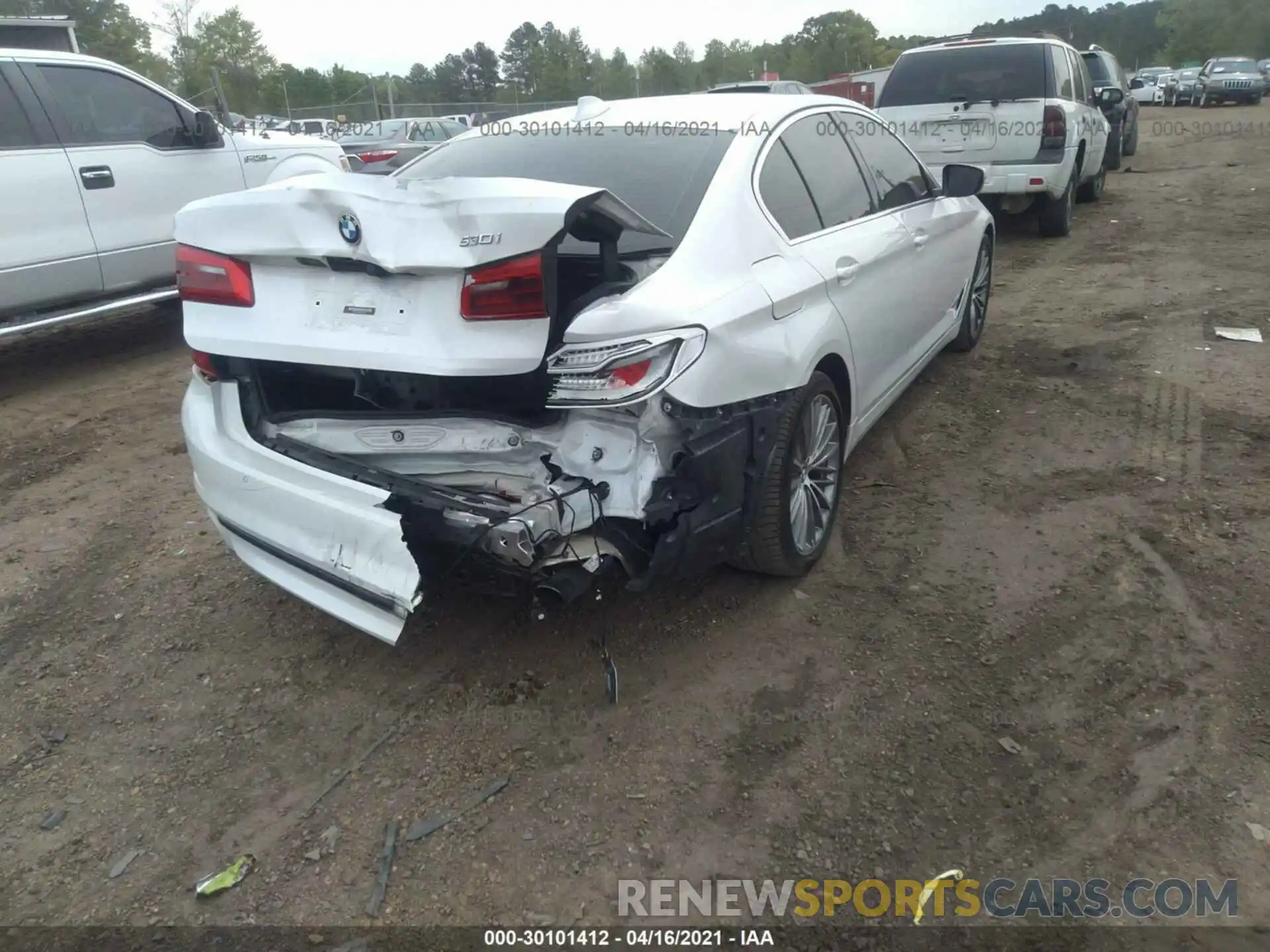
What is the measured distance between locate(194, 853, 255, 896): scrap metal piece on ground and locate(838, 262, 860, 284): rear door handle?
8.77 feet

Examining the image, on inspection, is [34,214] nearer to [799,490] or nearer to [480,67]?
[799,490]

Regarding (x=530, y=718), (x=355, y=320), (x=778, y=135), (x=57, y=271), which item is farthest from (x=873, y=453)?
(x=57, y=271)

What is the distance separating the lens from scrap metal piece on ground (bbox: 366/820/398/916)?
89.0 inches

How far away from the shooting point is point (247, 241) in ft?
9.29

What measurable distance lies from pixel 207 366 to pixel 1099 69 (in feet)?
49.6

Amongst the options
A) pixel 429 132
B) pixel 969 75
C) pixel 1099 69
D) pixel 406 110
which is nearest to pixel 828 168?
pixel 969 75

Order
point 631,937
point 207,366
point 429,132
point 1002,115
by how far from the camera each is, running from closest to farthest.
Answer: point 631,937 < point 207,366 < point 1002,115 < point 429,132

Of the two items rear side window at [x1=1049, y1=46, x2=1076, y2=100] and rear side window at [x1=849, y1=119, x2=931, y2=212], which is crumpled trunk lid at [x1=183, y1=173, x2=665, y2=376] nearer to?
rear side window at [x1=849, y1=119, x2=931, y2=212]

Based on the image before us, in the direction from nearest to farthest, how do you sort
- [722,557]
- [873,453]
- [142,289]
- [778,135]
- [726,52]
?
[722,557] → [778,135] → [873,453] → [142,289] → [726,52]

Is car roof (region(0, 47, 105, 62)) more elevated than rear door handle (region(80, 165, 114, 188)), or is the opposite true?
car roof (region(0, 47, 105, 62))

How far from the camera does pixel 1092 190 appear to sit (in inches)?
458

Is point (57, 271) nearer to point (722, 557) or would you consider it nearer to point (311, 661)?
point (311, 661)

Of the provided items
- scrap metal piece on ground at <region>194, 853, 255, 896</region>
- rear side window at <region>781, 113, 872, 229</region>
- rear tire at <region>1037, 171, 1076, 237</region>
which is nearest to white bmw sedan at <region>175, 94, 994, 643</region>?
rear side window at <region>781, 113, 872, 229</region>

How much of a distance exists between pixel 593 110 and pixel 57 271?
4.18m
